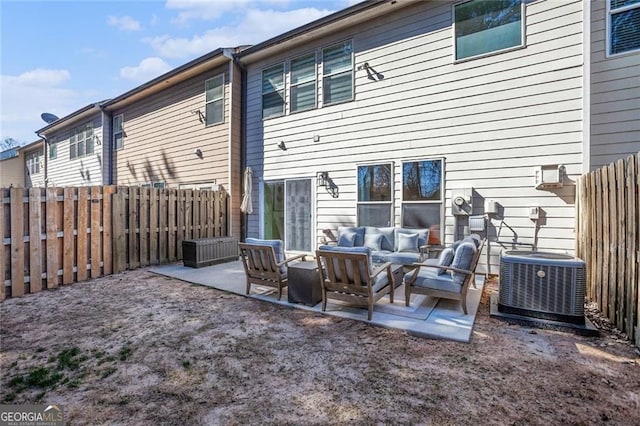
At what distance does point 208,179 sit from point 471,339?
834 cm

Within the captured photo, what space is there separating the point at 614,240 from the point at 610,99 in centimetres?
292

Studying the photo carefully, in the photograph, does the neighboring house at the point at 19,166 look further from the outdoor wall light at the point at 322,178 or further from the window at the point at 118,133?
the outdoor wall light at the point at 322,178

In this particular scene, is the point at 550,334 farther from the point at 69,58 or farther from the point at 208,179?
the point at 69,58

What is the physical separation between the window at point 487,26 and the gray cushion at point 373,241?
3.97 meters

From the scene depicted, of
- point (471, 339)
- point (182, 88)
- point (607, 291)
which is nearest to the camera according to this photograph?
point (471, 339)

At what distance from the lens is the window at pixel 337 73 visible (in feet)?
23.5

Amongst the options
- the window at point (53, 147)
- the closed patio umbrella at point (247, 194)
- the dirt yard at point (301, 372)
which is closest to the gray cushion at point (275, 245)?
the dirt yard at point (301, 372)

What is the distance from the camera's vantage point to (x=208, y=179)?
30.6 ft

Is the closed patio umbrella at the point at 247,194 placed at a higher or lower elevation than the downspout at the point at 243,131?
lower

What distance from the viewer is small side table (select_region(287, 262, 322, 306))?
4.40 meters

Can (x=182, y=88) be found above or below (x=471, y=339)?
above

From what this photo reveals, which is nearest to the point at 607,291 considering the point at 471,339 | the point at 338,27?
the point at 471,339

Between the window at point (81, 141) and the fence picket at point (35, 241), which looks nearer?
the fence picket at point (35, 241)

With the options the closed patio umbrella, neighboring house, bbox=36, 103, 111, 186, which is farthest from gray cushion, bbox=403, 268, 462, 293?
neighboring house, bbox=36, 103, 111, 186
